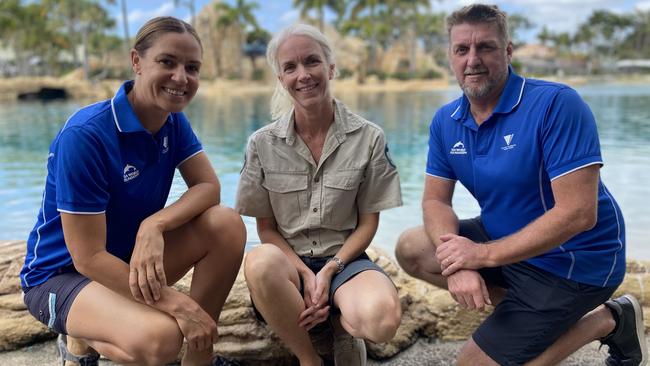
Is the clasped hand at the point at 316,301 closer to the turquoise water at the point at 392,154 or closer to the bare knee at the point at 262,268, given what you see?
the bare knee at the point at 262,268

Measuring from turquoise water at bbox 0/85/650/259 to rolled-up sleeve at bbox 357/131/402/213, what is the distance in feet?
2.56

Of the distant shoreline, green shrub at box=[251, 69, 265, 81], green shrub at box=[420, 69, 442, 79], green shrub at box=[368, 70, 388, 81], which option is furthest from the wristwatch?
green shrub at box=[420, 69, 442, 79]

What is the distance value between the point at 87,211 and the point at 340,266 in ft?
3.14

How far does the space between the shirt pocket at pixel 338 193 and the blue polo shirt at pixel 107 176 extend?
604mm

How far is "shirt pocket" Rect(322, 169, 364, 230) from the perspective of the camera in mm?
Answer: 2354

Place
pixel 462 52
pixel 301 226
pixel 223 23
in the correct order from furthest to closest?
pixel 223 23, pixel 301 226, pixel 462 52

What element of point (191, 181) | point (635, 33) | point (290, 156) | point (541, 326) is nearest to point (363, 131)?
point (290, 156)

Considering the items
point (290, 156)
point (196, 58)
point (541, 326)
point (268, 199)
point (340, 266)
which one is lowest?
point (541, 326)

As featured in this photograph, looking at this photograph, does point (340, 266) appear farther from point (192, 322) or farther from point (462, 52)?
point (462, 52)

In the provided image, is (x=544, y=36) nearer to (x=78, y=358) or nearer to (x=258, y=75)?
(x=258, y=75)

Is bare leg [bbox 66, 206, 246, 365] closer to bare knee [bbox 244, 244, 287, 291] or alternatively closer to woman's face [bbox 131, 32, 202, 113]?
bare knee [bbox 244, 244, 287, 291]

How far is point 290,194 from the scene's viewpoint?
239 cm

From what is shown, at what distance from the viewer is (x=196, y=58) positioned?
211cm

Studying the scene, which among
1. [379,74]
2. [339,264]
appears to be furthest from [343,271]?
[379,74]
